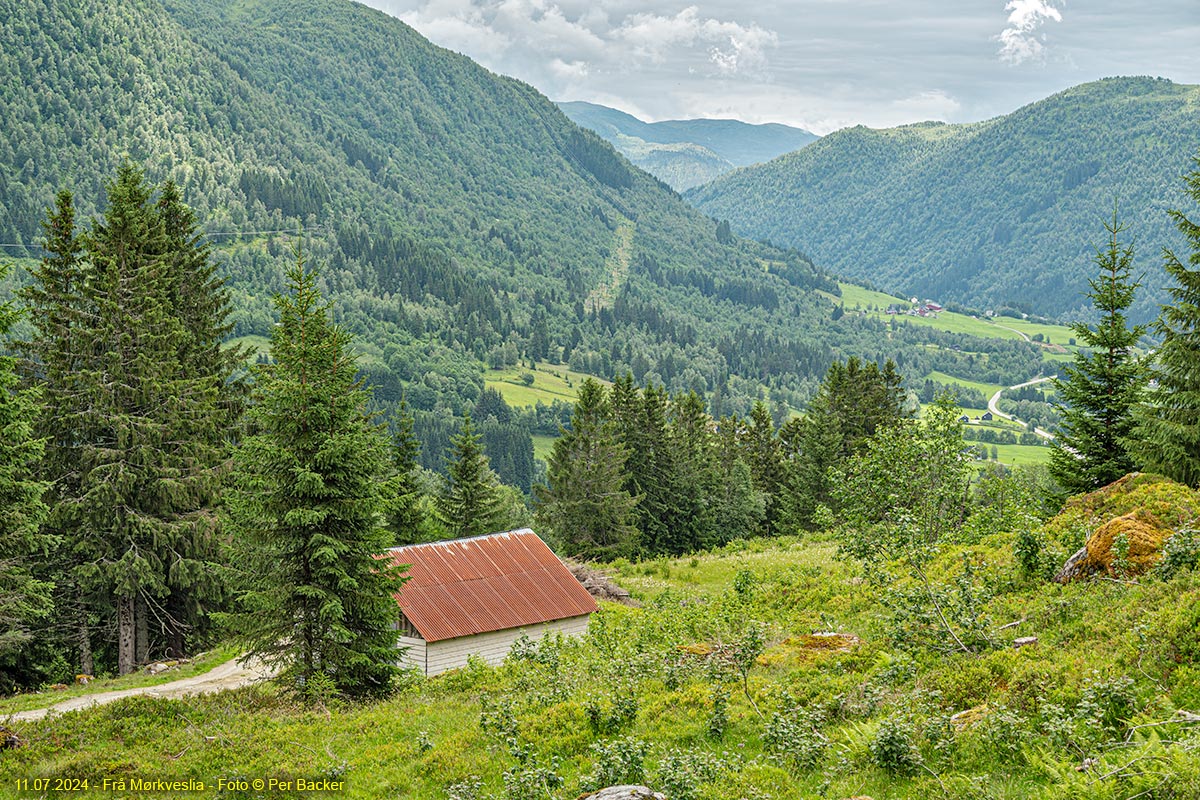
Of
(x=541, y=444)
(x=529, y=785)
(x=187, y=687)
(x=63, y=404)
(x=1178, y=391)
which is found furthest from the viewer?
(x=541, y=444)

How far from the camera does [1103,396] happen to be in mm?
30125

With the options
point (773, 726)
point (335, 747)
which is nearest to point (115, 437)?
point (335, 747)

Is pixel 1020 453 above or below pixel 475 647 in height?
below

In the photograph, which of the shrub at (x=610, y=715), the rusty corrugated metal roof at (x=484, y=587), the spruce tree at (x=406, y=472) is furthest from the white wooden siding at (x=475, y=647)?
the shrub at (x=610, y=715)

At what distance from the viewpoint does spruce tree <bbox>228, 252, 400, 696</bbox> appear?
21359 millimetres

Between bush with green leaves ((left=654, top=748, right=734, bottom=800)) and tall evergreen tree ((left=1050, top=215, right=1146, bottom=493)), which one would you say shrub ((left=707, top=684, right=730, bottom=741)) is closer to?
bush with green leaves ((left=654, top=748, right=734, bottom=800))

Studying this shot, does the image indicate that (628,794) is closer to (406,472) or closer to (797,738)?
(797,738)

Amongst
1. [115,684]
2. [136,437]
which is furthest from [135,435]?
[115,684]

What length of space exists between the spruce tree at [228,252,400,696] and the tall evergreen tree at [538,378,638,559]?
36587 millimetres

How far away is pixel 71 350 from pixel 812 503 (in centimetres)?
5249

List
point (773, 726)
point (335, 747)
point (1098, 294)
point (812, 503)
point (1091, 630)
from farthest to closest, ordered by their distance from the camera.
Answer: point (812, 503)
point (1098, 294)
point (335, 747)
point (1091, 630)
point (773, 726)

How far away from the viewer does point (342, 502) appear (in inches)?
854

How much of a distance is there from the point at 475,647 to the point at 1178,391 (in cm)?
2394

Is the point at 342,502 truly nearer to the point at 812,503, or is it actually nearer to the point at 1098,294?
the point at 1098,294
